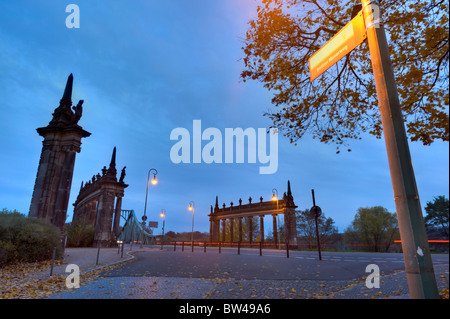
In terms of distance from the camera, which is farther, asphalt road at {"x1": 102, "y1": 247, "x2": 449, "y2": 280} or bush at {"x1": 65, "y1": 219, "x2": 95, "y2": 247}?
bush at {"x1": 65, "y1": 219, "x2": 95, "y2": 247}

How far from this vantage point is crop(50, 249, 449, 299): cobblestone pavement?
5.40 meters

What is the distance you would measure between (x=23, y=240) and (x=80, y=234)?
17.3m

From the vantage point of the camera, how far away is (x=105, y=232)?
98.5 feet

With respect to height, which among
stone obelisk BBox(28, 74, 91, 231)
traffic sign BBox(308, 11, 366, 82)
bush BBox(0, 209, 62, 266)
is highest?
stone obelisk BBox(28, 74, 91, 231)

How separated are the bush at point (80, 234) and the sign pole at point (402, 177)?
31.0 meters

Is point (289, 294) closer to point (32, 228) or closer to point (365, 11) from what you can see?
point (365, 11)

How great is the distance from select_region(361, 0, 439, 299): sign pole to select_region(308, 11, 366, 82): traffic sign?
0.50 ft

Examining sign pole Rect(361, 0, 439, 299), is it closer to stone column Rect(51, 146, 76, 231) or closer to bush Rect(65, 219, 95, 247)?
stone column Rect(51, 146, 76, 231)

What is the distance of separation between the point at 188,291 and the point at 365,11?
6.27 m

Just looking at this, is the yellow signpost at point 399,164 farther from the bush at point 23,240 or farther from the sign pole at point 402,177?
the bush at point 23,240

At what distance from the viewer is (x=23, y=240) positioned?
12062 millimetres

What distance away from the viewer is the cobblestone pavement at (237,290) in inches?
213

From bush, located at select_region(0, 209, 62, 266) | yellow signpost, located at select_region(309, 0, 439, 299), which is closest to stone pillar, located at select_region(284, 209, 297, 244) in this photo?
bush, located at select_region(0, 209, 62, 266)
